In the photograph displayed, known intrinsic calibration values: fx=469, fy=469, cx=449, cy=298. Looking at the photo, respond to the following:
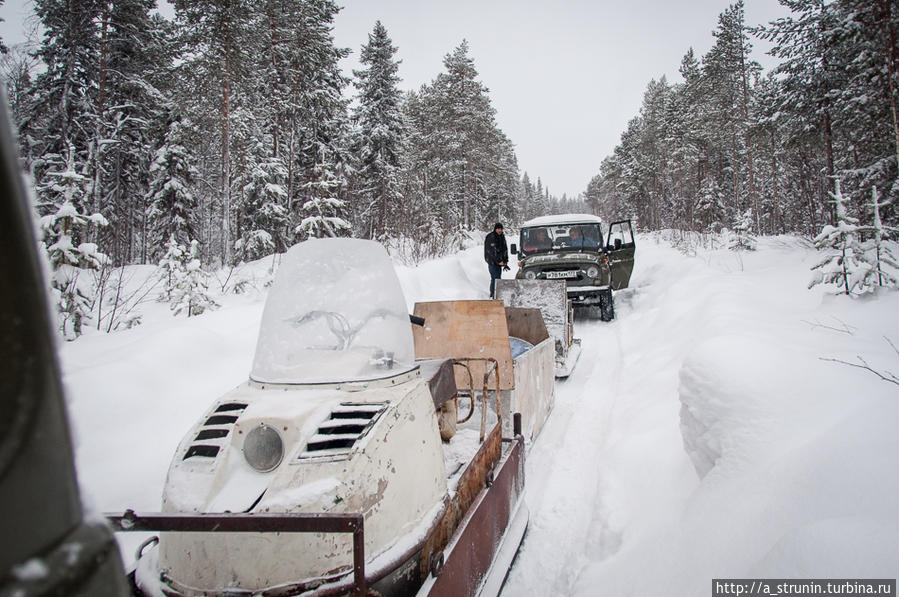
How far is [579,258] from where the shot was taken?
10.6 metres

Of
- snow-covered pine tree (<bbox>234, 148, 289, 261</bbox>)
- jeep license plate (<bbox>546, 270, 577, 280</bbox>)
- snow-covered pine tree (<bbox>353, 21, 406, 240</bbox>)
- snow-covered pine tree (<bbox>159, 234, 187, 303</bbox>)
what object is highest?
snow-covered pine tree (<bbox>353, 21, 406, 240</bbox>)

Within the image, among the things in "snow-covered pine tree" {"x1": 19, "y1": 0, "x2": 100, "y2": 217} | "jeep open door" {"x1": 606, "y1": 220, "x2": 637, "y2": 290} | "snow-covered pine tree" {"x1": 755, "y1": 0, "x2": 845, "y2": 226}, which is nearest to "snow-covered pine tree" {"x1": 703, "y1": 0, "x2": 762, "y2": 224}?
"snow-covered pine tree" {"x1": 755, "y1": 0, "x2": 845, "y2": 226}

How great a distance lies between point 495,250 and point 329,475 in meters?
9.88

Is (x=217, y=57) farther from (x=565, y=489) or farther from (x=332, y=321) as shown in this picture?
(x=565, y=489)

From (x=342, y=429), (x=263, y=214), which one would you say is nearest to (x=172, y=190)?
(x=263, y=214)

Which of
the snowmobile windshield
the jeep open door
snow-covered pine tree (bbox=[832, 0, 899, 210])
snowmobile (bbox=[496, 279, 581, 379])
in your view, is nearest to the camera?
the snowmobile windshield

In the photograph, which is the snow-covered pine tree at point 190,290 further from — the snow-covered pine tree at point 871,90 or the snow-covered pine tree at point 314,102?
the snow-covered pine tree at point 871,90

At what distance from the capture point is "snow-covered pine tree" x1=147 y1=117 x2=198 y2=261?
63.6 ft

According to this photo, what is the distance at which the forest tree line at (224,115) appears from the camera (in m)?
15.9

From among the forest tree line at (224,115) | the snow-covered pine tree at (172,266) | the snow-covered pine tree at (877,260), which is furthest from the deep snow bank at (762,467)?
the forest tree line at (224,115)

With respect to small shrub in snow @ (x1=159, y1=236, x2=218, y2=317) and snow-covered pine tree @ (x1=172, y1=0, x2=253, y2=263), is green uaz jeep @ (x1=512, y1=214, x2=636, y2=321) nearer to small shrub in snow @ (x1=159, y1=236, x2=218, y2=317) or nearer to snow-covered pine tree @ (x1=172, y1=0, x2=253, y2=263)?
small shrub in snow @ (x1=159, y1=236, x2=218, y2=317)

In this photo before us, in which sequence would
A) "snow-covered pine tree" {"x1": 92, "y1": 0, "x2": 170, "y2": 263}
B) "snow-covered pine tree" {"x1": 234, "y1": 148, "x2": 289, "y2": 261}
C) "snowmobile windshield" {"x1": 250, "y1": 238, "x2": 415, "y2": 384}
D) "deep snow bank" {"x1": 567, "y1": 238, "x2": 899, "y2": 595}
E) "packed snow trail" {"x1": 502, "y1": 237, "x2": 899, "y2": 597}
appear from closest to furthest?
"deep snow bank" {"x1": 567, "y1": 238, "x2": 899, "y2": 595} < "packed snow trail" {"x1": 502, "y1": 237, "x2": 899, "y2": 597} < "snowmobile windshield" {"x1": 250, "y1": 238, "x2": 415, "y2": 384} < "snow-covered pine tree" {"x1": 92, "y1": 0, "x2": 170, "y2": 263} < "snow-covered pine tree" {"x1": 234, "y1": 148, "x2": 289, "y2": 261}

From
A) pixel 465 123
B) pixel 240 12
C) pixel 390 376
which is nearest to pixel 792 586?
pixel 390 376

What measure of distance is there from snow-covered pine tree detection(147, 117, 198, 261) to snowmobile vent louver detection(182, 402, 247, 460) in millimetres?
19735
